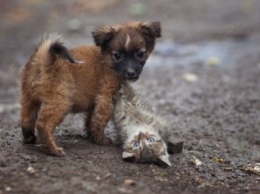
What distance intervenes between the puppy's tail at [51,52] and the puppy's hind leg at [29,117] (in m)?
0.51

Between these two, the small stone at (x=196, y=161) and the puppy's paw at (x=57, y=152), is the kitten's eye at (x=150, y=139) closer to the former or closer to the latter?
the small stone at (x=196, y=161)

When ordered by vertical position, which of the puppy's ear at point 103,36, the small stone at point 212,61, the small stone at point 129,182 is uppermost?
the small stone at point 212,61

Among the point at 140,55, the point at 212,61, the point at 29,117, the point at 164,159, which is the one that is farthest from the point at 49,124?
the point at 212,61

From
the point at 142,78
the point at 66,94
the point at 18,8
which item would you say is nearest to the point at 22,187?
the point at 66,94

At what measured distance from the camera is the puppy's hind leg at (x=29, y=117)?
625 centimetres

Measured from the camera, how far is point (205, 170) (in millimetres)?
6324

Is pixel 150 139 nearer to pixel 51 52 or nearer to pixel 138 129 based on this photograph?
pixel 138 129

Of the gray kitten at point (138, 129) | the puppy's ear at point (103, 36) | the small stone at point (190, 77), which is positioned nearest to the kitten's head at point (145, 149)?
the gray kitten at point (138, 129)

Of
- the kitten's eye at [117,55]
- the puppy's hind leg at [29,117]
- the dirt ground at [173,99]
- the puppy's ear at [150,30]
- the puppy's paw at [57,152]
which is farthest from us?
the puppy's ear at [150,30]

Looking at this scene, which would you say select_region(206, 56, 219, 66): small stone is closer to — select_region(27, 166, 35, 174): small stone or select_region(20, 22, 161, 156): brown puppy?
select_region(20, 22, 161, 156): brown puppy

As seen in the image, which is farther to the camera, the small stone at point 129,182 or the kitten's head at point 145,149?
the kitten's head at point 145,149

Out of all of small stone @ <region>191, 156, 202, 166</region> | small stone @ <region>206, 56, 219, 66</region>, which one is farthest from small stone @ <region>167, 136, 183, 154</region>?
small stone @ <region>206, 56, 219, 66</region>

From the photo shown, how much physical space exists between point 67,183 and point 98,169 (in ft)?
1.71

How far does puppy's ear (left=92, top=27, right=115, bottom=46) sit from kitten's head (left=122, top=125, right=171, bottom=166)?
126 centimetres
